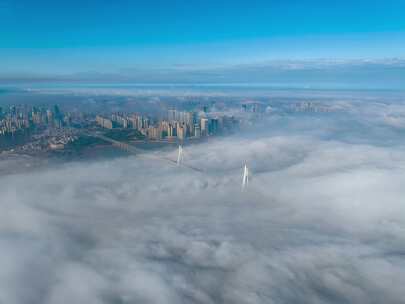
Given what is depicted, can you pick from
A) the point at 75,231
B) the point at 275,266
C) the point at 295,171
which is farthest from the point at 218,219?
the point at 295,171

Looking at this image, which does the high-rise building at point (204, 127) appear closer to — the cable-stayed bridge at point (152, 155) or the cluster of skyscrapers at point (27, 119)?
the cable-stayed bridge at point (152, 155)

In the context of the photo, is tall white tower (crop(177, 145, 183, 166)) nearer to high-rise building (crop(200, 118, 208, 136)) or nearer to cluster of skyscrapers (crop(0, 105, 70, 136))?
high-rise building (crop(200, 118, 208, 136))

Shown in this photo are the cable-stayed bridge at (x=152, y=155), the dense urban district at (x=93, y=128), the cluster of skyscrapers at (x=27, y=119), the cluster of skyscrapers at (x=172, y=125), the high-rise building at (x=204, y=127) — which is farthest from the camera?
the high-rise building at (x=204, y=127)

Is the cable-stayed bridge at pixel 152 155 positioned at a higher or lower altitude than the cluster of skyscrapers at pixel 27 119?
lower

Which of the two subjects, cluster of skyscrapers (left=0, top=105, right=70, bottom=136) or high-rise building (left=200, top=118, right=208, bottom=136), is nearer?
cluster of skyscrapers (left=0, top=105, right=70, bottom=136)

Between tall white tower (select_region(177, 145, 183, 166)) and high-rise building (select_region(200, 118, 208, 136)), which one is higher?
high-rise building (select_region(200, 118, 208, 136))

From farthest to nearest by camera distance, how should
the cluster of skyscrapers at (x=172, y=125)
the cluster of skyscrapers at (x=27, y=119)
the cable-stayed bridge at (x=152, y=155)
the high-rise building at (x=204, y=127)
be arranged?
the high-rise building at (x=204, y=127) → the cluster of skyscrapers at (x=172, y=125) → the cluster of skyscrapers at (x=27, y=119) → the cable-stayed bridge at (x=152, y=155)

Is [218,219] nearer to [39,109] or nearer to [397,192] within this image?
[397,192]

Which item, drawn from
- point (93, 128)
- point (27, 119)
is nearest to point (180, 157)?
point (93, 128)

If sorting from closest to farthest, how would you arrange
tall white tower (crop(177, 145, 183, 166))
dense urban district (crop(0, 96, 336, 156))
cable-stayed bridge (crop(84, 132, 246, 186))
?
cable-stayed bridge (crop(84, 132, 246, 186)) < tall white tower (crop(177, 145, 183, 166)) < dense urban district (crop(0, 96, 336, 156))

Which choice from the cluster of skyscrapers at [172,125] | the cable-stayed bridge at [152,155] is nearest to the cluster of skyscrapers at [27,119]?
the cluster of skyscrapers at [172,125]

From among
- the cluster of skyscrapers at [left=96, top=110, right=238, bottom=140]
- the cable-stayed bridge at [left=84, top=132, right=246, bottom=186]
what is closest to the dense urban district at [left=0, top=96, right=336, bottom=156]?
the cluster of skyscrapers at [left=96, top=110, right=238, bottom=140]

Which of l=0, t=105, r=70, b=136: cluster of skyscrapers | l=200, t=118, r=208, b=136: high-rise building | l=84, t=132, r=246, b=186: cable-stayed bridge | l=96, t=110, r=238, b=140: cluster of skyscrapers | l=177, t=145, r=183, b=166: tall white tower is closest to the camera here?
l=84, t=132, r=246, b=186: cable-stayed bridge
